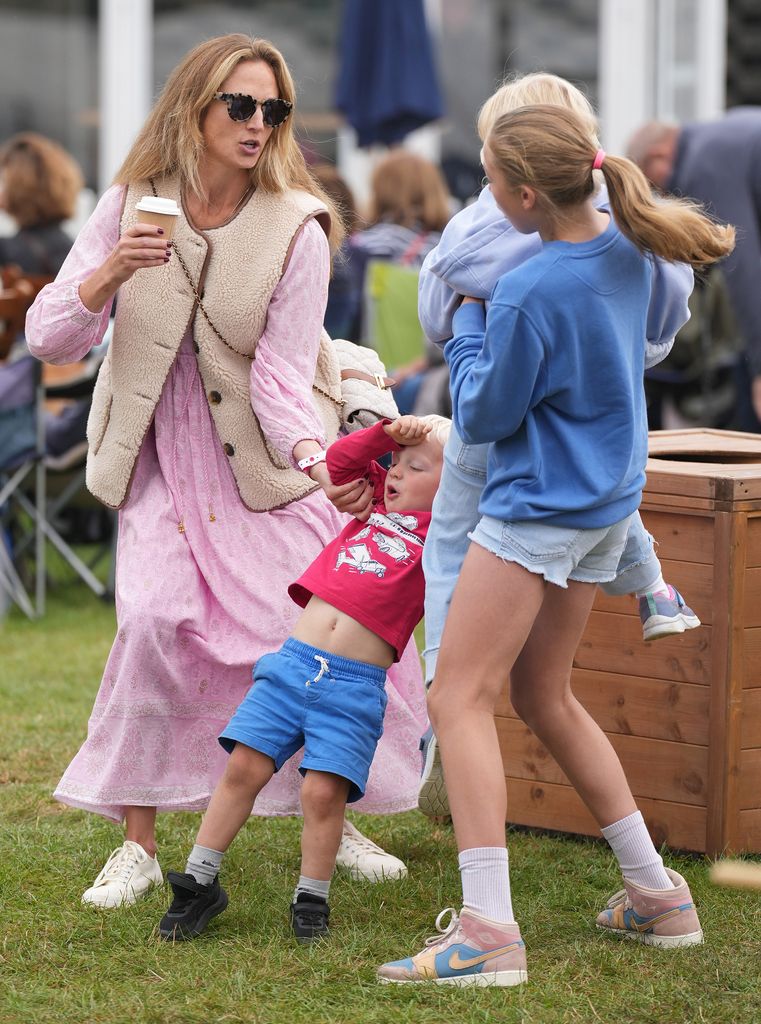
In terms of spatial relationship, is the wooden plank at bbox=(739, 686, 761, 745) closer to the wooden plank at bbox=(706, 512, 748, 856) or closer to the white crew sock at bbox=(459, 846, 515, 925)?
the wooden plank at bbox=(706, 512, 748, 856)

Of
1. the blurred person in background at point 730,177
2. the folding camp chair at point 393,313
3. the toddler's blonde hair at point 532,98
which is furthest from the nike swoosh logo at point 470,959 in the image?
the folding camp chair at point 393,313

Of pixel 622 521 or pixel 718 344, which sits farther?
pixel 718 344

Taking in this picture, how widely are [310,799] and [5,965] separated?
659 millimetres

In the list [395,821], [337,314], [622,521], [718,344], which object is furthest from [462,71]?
[622,521]

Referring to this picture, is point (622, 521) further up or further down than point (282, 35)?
further down

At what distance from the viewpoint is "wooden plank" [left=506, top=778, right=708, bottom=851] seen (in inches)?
142

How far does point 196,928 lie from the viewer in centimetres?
312

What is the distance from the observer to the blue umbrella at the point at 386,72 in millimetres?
9547

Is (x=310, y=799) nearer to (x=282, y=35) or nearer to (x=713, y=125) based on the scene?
(x=713, y=125)

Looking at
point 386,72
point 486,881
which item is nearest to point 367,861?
point 486,881

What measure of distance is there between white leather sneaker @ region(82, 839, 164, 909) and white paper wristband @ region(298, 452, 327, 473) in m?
0.92

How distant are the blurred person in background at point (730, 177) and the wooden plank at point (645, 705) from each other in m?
3.28

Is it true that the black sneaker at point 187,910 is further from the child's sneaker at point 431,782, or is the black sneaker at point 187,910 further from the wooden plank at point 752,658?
the wooden plank at point 752,658

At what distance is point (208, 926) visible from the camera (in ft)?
10.6
